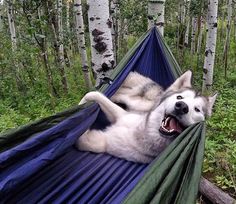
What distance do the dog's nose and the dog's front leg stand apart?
26.7 inches

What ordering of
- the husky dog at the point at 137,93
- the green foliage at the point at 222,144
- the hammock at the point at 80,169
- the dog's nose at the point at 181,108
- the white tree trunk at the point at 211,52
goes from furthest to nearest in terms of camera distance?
A: the white tree trunk at the point at 211,52 < the green foliage at the point at 222,144 < the husky dog at the point at 137,93 < the dog's nose at the point at 181,108 < the hammock at the point at 80,169

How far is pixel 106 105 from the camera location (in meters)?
3.17

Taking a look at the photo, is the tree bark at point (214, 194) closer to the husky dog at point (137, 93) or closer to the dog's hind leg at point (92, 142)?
the husky dog at point (137, 93)

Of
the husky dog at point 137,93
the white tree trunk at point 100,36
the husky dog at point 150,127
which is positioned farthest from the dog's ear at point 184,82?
the white tree trunk at point 100,36

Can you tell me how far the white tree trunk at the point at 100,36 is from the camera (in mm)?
3791

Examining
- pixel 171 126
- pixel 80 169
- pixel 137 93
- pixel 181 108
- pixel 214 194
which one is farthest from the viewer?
pixel 137 93

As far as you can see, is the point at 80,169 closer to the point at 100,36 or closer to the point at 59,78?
the point at 100,36

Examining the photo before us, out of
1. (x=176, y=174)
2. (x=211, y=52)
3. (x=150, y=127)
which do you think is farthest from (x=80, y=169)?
(x=211, y=52)

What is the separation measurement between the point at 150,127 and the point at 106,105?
1.54 ft

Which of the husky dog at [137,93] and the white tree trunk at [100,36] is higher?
the white tree trunk at [100,36]

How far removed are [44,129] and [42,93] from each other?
6.21 m

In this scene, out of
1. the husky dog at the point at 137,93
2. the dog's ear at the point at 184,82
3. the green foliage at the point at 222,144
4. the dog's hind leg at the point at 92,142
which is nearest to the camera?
the dog's hind leg at the point at 92,142

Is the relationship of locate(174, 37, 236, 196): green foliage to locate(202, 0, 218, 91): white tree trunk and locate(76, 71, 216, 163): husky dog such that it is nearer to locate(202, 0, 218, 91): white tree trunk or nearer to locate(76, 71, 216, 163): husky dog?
locate(202, 0, 218, 91): white tree trunk

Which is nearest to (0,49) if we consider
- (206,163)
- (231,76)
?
(231,76)
